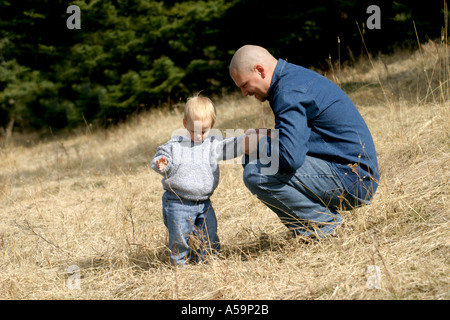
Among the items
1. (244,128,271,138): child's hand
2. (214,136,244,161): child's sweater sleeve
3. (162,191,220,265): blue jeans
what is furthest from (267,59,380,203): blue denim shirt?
(162,191,220,265): blue jeans

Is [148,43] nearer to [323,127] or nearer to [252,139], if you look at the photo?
[252,139]

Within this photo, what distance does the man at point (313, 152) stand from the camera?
8.97 feet

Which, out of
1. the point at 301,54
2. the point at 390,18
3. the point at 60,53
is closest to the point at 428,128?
the point at 390,18

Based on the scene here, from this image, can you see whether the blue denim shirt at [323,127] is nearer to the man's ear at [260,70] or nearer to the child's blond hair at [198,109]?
the man's ear at [260,70]

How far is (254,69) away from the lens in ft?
9.37

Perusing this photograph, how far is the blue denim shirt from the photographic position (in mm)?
2648

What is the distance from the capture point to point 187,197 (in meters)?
2.98

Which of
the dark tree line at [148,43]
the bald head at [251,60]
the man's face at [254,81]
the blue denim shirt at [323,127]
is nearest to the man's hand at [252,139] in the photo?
the blue denim shirt at [323,127]

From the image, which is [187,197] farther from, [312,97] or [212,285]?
[312,97]

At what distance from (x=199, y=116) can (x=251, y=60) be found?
1.56 feet

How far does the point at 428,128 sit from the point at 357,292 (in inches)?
110

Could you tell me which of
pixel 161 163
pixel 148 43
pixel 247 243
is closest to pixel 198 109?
pixel 161 163

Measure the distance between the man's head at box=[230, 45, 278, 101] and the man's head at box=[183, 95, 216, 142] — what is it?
26 cm

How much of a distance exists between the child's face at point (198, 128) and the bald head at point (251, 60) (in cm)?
38
